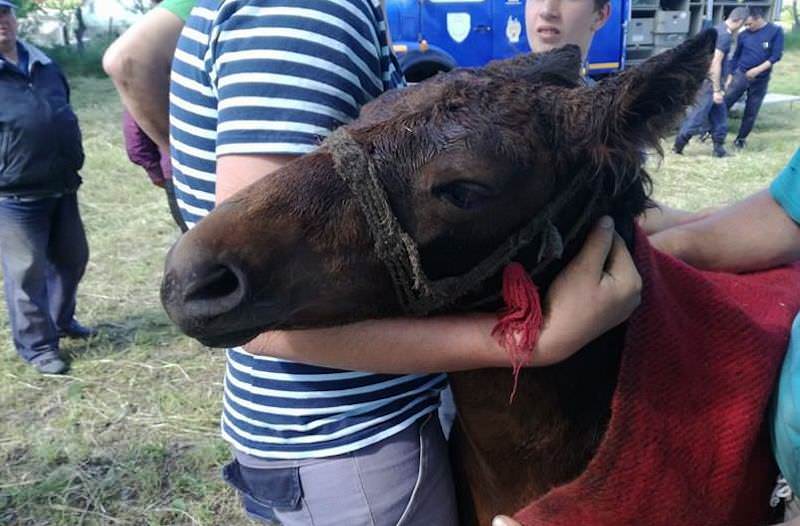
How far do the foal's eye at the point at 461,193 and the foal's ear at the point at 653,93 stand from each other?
0.30m

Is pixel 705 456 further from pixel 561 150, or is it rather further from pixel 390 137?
pixel 390 137

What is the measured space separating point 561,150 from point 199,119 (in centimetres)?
76

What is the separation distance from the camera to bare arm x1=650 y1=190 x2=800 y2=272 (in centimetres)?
206

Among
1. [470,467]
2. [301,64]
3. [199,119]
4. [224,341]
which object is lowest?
[470,467]

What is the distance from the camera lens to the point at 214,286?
129 cm

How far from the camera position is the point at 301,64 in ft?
4.33

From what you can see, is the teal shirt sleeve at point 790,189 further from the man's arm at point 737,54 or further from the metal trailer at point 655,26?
the metal trailer at point 655,26

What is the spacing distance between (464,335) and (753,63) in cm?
1389

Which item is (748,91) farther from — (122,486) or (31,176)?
(122,486)

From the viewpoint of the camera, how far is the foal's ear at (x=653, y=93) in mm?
1403

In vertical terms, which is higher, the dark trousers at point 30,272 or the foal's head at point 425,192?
the foal's head at point 425,192

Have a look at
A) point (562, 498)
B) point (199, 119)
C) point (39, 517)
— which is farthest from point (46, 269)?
point (562, 498)

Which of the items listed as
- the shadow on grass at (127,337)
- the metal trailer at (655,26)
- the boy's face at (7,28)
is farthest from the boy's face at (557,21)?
the metal trailer at (655,26)

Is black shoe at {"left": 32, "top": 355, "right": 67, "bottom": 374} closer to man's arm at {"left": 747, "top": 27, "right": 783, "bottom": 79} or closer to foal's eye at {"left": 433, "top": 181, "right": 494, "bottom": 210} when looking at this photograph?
foal's eye at {"left": 433, "top": 181, "right": 494, "bottom": 210}
